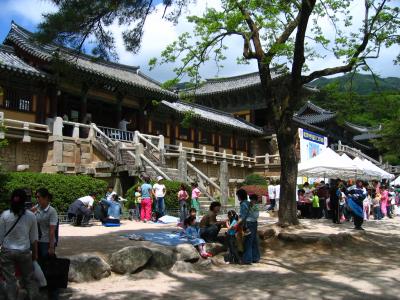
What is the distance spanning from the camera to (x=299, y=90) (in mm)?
12734

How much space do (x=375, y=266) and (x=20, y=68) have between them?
15315 mm

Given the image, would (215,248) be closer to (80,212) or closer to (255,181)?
(80,212)

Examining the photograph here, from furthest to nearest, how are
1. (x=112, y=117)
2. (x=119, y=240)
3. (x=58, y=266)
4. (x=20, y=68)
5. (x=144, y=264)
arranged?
(x=112, y=117) → (x=20, y=68) → (x=119, y=240) → (x=144, y=264) → (x=58, y=266)

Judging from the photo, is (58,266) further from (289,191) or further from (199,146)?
(199,146)

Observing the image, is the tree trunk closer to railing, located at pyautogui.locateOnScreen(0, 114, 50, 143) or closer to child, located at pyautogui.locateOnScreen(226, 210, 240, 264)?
child, located at pyautogui.locateOnScreen(226, 210, 240, 264)

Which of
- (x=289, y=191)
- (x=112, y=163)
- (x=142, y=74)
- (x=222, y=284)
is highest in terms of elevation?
(x=142, y=74)

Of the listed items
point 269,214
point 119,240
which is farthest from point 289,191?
point 269,214

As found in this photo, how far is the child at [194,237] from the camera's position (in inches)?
380

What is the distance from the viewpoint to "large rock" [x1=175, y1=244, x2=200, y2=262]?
906 centimetres

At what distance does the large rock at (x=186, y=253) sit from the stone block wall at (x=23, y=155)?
11.6 meters

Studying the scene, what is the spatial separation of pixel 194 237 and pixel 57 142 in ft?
36.9

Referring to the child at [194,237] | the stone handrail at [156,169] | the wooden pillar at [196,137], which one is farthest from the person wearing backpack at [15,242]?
the wooden pillar at [196,137]

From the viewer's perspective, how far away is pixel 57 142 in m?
19.1

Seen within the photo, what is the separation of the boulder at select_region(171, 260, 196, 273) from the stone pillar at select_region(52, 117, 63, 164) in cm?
1183
